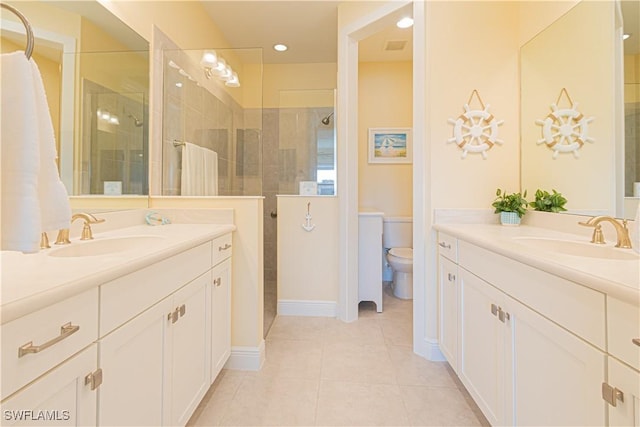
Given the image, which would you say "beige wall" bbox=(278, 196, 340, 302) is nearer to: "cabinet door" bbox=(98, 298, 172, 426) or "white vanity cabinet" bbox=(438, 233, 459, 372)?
"white vanity cabinet" bbox=(438, 233, 459, 372)

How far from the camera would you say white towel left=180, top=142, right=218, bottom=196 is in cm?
221

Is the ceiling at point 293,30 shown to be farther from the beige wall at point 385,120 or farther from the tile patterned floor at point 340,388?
the tile patterned floor at point 340,388

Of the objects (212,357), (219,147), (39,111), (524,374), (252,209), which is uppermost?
(219,147)

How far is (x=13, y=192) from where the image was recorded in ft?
2.10

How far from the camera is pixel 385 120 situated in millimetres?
3709

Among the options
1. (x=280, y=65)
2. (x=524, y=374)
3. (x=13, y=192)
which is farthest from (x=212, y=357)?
(x=280, y=65)

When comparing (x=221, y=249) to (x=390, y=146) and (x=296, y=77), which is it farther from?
(x=296, y=77)

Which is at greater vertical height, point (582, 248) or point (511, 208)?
point (511, 208)

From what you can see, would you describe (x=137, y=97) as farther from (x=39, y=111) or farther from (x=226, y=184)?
(x=39, y=111)

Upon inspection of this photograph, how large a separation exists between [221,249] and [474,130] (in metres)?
1.79

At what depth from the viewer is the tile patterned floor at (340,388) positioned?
4.78 ft

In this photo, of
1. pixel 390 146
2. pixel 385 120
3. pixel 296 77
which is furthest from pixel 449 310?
pixel 296 77

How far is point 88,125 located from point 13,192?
0.94 metres

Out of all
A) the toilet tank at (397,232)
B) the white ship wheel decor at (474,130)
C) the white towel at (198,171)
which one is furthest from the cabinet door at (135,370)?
the toilet tank at (397,232)
